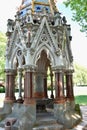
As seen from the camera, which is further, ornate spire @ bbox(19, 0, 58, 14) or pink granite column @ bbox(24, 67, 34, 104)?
ornate spire @ bbox(19, 0, 58, 14)

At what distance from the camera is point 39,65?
565 inches

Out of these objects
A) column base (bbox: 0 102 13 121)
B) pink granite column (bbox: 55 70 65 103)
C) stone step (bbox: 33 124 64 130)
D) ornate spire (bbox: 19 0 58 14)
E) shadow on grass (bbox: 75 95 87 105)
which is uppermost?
ornate spire (bbox: 19 0 58 14)

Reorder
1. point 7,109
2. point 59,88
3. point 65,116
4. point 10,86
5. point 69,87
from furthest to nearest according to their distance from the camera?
1. point 69,87
2. point 10,86
3. point 7,109
4. point 59,88
5. point 65,116

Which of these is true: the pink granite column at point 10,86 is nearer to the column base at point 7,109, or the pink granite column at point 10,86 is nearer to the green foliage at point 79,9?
the column base at point 7,109

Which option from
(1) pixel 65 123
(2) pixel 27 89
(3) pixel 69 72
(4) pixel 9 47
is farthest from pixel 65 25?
(1) pixel 65 123

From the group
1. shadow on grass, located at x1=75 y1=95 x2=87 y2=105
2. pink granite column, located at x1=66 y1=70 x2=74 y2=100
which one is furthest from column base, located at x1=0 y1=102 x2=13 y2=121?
shadow on grass, located at x1=75 y1=95 x2=87 y2=105

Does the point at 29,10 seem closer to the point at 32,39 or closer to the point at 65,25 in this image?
the point at 32,39

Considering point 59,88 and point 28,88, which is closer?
point 28,88

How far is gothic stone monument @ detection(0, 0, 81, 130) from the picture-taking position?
36.3ft

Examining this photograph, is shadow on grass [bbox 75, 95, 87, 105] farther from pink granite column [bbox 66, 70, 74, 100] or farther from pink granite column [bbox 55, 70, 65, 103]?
pink granite column [bbox 55, 70, 65, 103]

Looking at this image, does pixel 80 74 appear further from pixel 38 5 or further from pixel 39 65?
pixel 38 5

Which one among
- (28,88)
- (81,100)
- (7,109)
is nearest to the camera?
(28,88)

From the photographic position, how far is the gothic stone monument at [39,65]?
11.1m

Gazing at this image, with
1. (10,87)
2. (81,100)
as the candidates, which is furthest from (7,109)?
(81,100)
